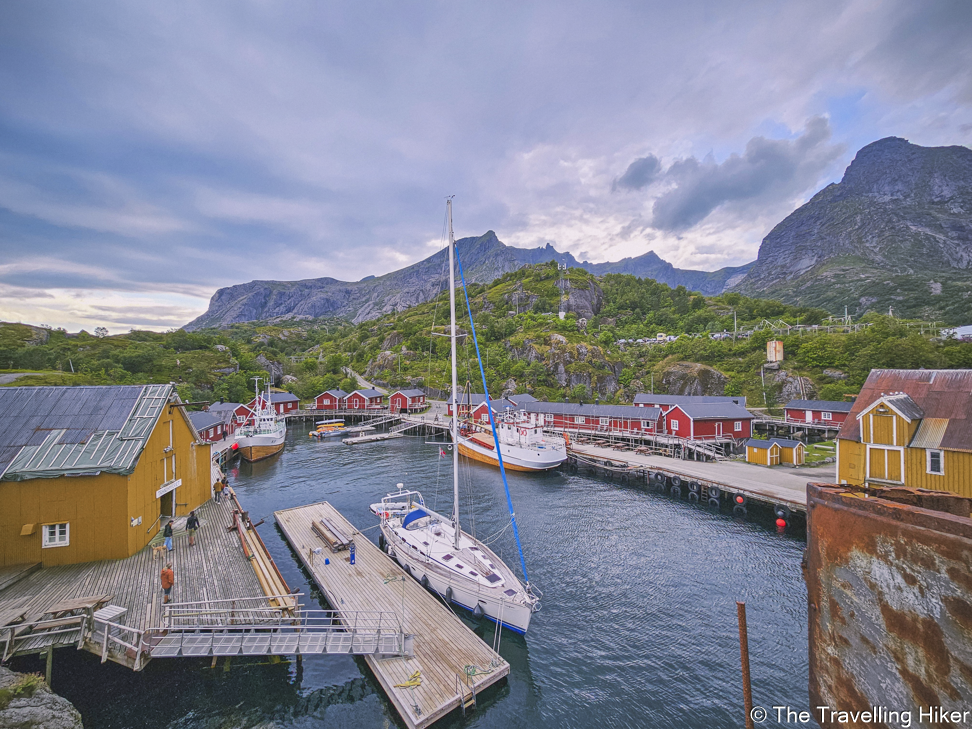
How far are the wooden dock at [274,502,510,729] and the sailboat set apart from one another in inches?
25.1

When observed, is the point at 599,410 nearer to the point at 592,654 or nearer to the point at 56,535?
the point at 592,654

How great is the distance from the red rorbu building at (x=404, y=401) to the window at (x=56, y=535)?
54774 mm

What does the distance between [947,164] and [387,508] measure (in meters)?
296

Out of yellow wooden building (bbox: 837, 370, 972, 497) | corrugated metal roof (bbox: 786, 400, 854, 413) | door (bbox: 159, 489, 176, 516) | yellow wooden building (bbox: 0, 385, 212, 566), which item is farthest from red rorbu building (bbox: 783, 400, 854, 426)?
yellow wooden building (bbox: 0, 385, 212, 566)

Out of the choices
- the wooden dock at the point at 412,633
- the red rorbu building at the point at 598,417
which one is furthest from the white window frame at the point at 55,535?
the red rorbu building at the point at 598,417

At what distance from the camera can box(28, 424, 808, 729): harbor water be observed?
11.1 m

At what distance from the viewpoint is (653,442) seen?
4225cm

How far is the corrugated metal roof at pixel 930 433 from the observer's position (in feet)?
65.0

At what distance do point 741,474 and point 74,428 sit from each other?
38.3 m

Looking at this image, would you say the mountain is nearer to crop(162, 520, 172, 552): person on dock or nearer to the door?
crop(162, 520, 172, 552): person on dock

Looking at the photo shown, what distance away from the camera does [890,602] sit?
2.81 m

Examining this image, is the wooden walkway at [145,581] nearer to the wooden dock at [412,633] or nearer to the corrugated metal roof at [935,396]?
the wooden dock at [412,633]

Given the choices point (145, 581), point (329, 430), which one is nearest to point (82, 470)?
point (145, 581)

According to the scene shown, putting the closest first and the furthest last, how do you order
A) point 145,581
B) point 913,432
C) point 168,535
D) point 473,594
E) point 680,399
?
1. point 145,581
2. point 473,594
3. point 168,535
4. point 913,432
5. point 680,399
